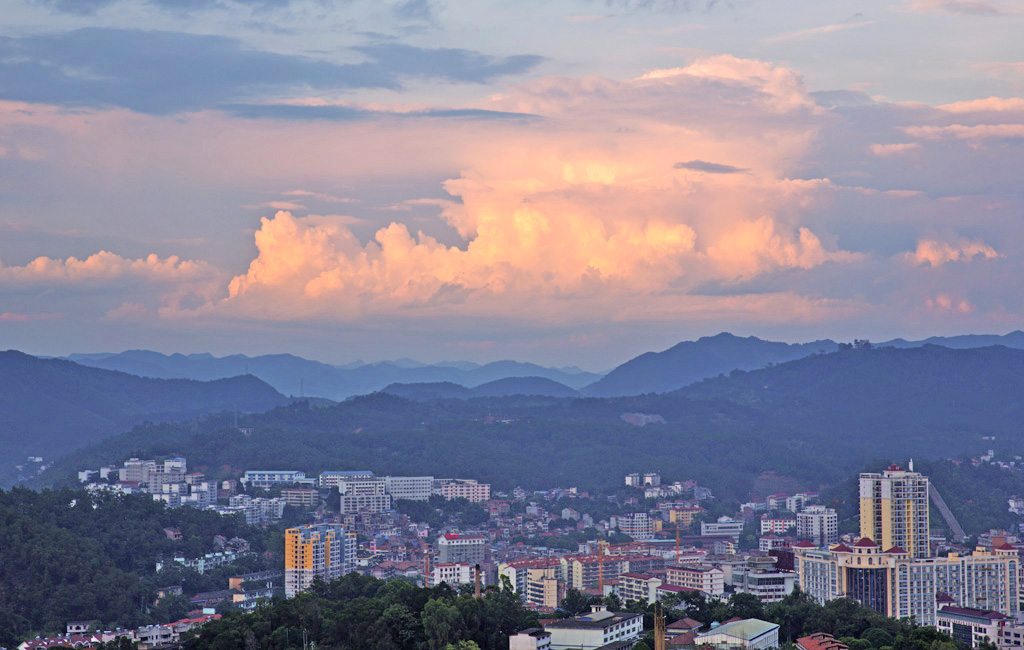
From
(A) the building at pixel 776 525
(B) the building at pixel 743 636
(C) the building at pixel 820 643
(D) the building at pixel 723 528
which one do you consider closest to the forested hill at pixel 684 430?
(A) the building at pixel 776 525

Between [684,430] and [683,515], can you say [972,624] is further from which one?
[684,430]

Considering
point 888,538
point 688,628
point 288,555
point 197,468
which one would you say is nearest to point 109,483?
point 197,468

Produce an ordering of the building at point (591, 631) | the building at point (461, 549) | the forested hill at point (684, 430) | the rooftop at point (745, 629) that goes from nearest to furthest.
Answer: the building at point (591, 631) → the rooftop at point (745, 629) → the building at point (461, 549) → the forested hill at point (684, 430)

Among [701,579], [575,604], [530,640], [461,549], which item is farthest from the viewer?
[461,549]

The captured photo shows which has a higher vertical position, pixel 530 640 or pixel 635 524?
pixel 530 640

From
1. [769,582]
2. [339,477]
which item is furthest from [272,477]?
[769,582]

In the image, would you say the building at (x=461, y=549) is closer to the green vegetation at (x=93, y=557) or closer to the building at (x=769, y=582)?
the green vegetation at (x=93, y=557)

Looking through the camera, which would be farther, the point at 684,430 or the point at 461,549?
the point at 684,430
